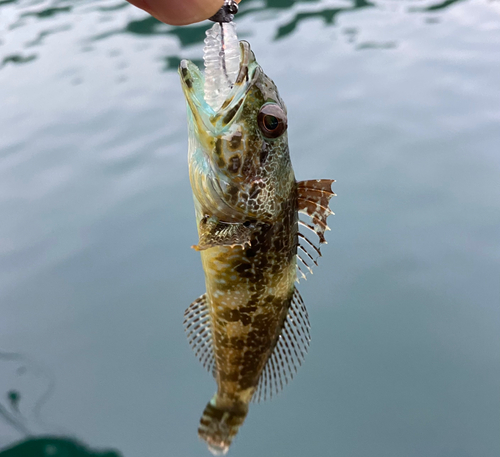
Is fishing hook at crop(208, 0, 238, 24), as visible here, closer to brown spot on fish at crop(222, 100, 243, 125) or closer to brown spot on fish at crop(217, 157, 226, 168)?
brown spot on fish at crop(222, 100, 243, 125)

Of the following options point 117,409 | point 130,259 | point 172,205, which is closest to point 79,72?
point 172,205

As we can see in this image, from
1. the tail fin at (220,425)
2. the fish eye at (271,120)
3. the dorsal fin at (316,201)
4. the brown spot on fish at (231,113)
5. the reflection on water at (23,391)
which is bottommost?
the reflection on water at (23,391)

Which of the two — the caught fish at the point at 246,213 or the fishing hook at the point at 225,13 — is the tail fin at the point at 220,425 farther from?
the fishing hook at the point at 225,13

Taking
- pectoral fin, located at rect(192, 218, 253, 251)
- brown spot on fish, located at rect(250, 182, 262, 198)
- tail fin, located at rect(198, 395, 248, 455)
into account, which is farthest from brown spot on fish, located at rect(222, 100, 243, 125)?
tail fin, located at rect(198, 395, 248, 455)

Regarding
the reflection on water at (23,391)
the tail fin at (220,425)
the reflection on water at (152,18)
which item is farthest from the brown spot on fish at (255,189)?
the reflection on water at (152,18)

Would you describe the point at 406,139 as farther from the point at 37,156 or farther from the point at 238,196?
the point at 37,156

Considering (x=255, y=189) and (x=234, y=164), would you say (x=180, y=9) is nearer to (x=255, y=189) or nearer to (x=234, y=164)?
(x=234, y=164)
